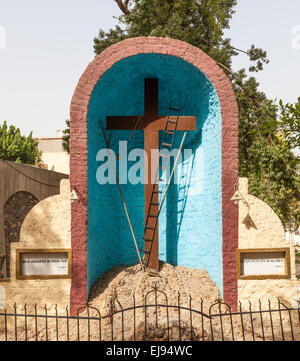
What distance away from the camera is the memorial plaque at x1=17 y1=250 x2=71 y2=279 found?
635cm

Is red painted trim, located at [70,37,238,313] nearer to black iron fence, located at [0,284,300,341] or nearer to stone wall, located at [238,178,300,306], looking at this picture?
stone wall, located at [238,178,300,306]

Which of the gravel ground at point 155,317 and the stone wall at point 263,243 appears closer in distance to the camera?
the gravel ground at point 155,317

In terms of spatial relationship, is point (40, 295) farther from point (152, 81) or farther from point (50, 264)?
point (152, 81)

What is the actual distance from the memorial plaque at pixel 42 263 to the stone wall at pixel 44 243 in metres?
0.10

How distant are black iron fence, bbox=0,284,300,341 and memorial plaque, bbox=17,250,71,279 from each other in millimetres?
619

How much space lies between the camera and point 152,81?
25.4 ft

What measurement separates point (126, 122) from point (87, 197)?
5.77ft

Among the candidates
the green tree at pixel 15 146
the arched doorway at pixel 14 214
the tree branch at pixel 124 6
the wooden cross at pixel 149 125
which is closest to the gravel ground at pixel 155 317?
the wooden cross at pixel 149 125

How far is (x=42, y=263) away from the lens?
20.9 feet

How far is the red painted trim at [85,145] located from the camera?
6.34 metres

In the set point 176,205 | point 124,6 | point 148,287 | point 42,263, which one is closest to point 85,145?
point 42,263

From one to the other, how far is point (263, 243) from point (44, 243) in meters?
3.73

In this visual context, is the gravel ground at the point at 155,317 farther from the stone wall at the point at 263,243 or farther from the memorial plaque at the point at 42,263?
the memorial plaque at the point at 42,263

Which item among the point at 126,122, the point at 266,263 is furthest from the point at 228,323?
the point at 126,122
